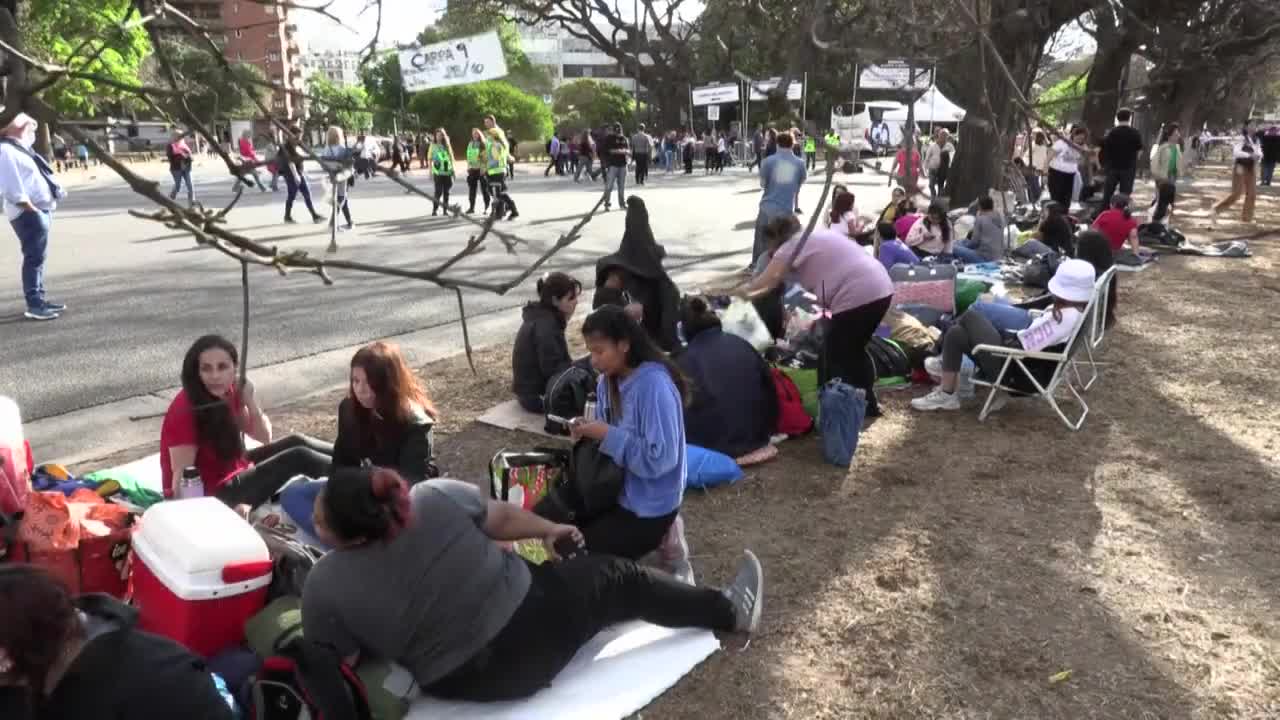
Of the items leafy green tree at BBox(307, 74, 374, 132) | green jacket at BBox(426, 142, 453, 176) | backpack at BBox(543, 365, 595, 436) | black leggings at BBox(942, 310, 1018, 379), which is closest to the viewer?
leafy green tree at BBox(307, 74, 374, 132)

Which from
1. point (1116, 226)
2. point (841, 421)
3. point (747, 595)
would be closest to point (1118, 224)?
point (1116, 226)

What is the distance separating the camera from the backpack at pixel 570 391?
522 centimetres

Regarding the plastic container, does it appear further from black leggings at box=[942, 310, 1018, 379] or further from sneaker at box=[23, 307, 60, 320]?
sneaker at box=[23, 307, 60, 320]

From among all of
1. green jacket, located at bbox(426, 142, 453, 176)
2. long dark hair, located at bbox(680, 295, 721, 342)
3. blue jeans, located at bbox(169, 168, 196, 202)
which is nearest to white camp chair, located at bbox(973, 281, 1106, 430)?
long dark hair, located at bbox(680, 295, 721, 342)

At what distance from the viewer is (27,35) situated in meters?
2.78

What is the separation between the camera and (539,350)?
5.57 meters

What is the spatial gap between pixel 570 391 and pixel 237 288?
18.5 ft

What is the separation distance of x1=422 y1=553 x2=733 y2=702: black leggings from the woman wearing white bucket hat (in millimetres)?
3096

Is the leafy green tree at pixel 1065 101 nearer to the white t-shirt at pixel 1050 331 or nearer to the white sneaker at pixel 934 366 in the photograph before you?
the white t-shirt at pixel 1050 331

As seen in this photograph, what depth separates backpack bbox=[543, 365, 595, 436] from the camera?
17.1 feet

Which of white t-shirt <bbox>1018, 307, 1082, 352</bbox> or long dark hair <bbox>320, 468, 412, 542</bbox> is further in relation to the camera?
white t-shirt <bbox>1018, 307, 1082, 352</bbox>

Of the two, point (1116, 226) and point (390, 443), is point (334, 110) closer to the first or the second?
point (390, 443)

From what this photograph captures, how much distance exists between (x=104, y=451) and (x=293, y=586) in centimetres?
273

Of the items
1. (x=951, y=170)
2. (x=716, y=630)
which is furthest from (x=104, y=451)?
(x=951, y=170)
